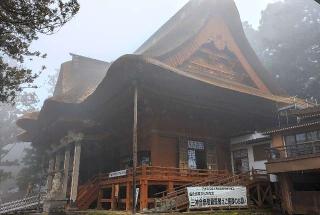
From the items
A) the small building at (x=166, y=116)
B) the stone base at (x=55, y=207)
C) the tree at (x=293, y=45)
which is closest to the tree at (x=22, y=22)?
the small building at (x=166, y=116)

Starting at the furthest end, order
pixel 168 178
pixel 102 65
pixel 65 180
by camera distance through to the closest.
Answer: pixel 102 65 < pixel 65 180 < pixel 168 178

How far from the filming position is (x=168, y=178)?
591 inches

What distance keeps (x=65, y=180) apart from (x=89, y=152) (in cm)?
277

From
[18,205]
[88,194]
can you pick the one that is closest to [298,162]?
[88,194]

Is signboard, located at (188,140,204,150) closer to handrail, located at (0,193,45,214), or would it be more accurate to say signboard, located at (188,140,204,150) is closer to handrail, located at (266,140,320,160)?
handrail, located at (266,140,320,160)

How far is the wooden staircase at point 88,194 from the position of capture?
1659 centimetres

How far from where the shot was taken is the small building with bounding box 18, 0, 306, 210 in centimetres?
1511

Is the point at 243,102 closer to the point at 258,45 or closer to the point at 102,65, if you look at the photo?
the point at 102,65

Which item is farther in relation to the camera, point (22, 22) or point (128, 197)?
point (128, 197)

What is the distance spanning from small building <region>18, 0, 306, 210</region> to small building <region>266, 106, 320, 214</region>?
1421 mm

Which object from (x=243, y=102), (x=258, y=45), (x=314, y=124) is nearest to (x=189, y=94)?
(x=243, y=102)

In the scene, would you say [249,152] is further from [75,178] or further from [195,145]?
[75,178]

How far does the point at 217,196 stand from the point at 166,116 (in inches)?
220

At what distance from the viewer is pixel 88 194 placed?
17094 millimetres
